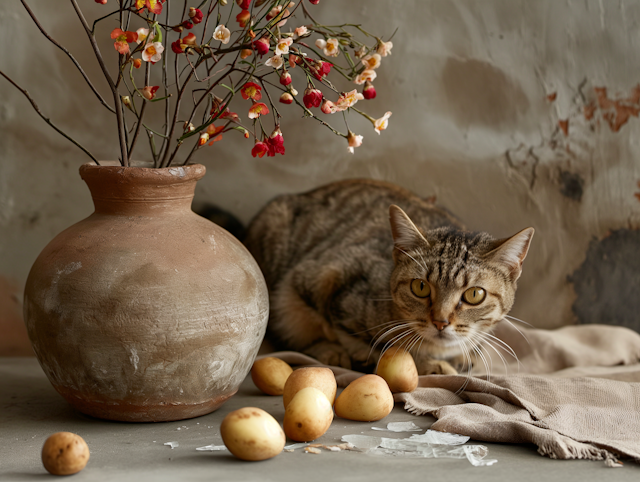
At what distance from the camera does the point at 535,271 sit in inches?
96.7

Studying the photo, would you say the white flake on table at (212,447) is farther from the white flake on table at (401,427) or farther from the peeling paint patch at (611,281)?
the peeling paint patch at (611,281)

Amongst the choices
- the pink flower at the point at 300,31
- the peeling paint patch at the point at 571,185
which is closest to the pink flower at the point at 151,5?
the pink flower at the point at 300,31

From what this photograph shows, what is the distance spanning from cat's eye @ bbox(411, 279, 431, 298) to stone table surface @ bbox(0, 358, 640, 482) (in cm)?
37

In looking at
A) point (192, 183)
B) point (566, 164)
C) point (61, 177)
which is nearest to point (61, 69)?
point (61, 177)

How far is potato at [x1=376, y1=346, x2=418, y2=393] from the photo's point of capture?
1.65 m

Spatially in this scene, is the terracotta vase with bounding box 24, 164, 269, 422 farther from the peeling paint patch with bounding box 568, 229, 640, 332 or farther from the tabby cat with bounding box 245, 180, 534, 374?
the peeling paint patch with bounding box 568, 229, 640, 332

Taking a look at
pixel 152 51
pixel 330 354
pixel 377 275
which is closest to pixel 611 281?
pixel 377 275

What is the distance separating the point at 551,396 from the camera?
1.64 metres

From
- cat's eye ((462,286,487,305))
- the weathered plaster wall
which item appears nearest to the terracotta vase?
cat's eye ((462,286,487,305))

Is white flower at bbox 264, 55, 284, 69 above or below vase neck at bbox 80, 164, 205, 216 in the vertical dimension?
above

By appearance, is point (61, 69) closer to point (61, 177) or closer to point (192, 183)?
point (61, 177)

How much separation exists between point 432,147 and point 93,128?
4.27ft

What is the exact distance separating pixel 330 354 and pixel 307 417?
69 centimetres

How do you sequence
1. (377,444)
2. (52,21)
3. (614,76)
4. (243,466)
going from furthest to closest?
(614,76) < (52,21) < (377,444) < (243,466)
